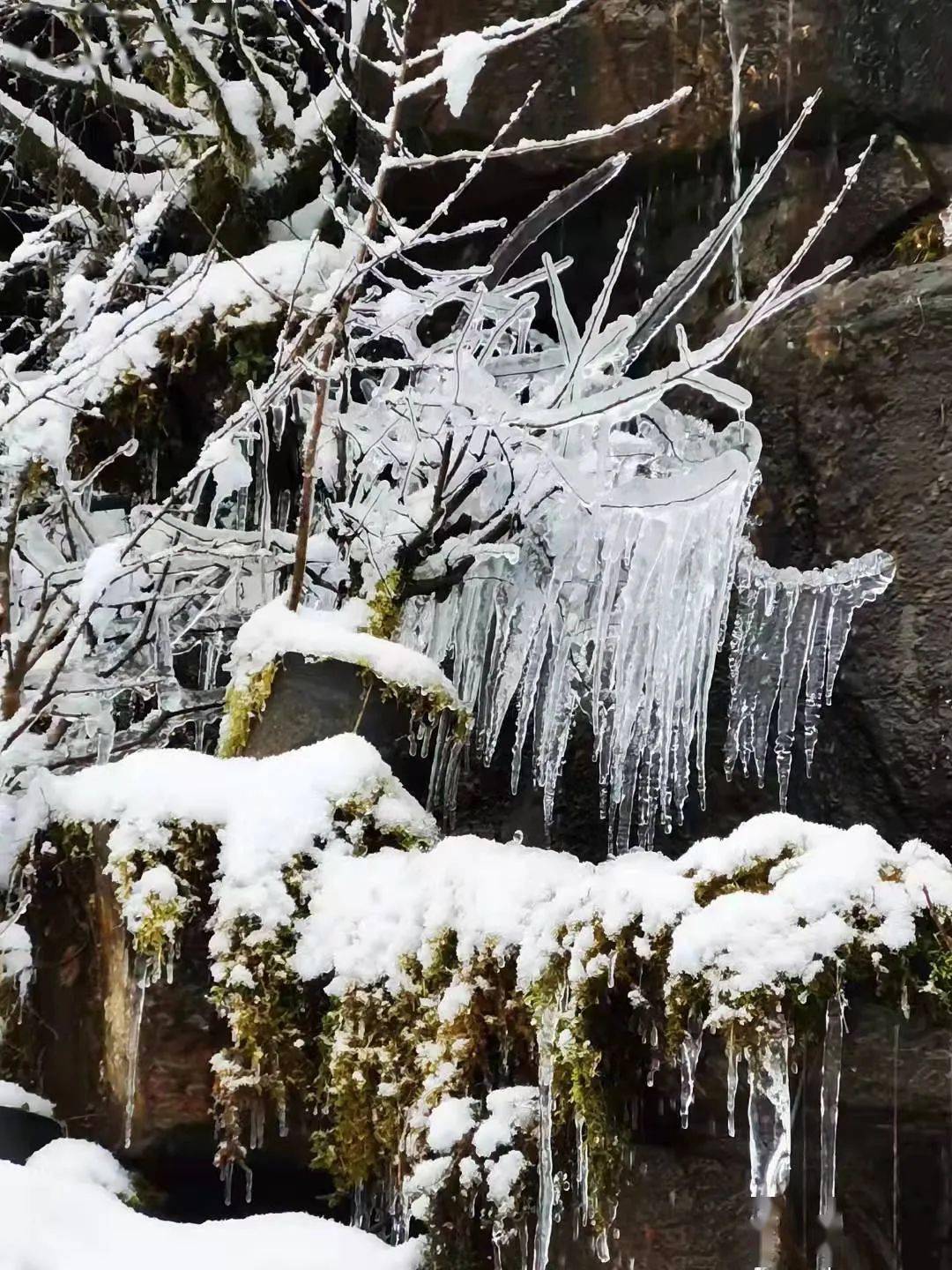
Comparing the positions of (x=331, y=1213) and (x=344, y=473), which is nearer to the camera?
(x=331, y=1213)

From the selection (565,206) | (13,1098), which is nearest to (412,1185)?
(13,1098)

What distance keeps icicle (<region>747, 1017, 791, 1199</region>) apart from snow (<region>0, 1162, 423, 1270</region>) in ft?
2.29

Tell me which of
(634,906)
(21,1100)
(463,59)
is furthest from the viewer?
(463,59)

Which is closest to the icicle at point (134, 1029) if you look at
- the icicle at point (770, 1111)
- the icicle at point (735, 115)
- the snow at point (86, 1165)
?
the snow at point (86, 1165)

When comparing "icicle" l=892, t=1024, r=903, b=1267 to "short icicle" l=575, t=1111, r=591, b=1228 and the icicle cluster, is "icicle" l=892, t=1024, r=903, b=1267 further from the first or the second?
the icicle cluster

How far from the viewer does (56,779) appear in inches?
127

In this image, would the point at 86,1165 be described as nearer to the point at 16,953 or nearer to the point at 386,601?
the point at 16,953

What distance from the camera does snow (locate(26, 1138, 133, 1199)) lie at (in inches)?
112

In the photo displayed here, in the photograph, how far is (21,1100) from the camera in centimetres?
312

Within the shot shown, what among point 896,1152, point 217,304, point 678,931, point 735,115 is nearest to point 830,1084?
point 678,931

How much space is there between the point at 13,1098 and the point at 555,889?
1.45 metres

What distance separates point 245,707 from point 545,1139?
1455 mm

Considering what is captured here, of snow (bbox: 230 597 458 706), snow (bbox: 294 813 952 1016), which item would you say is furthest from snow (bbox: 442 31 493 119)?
snow (bbox: 294 813 952 1016)

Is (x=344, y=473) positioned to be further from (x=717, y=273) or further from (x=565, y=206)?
(x=717, y=273)
